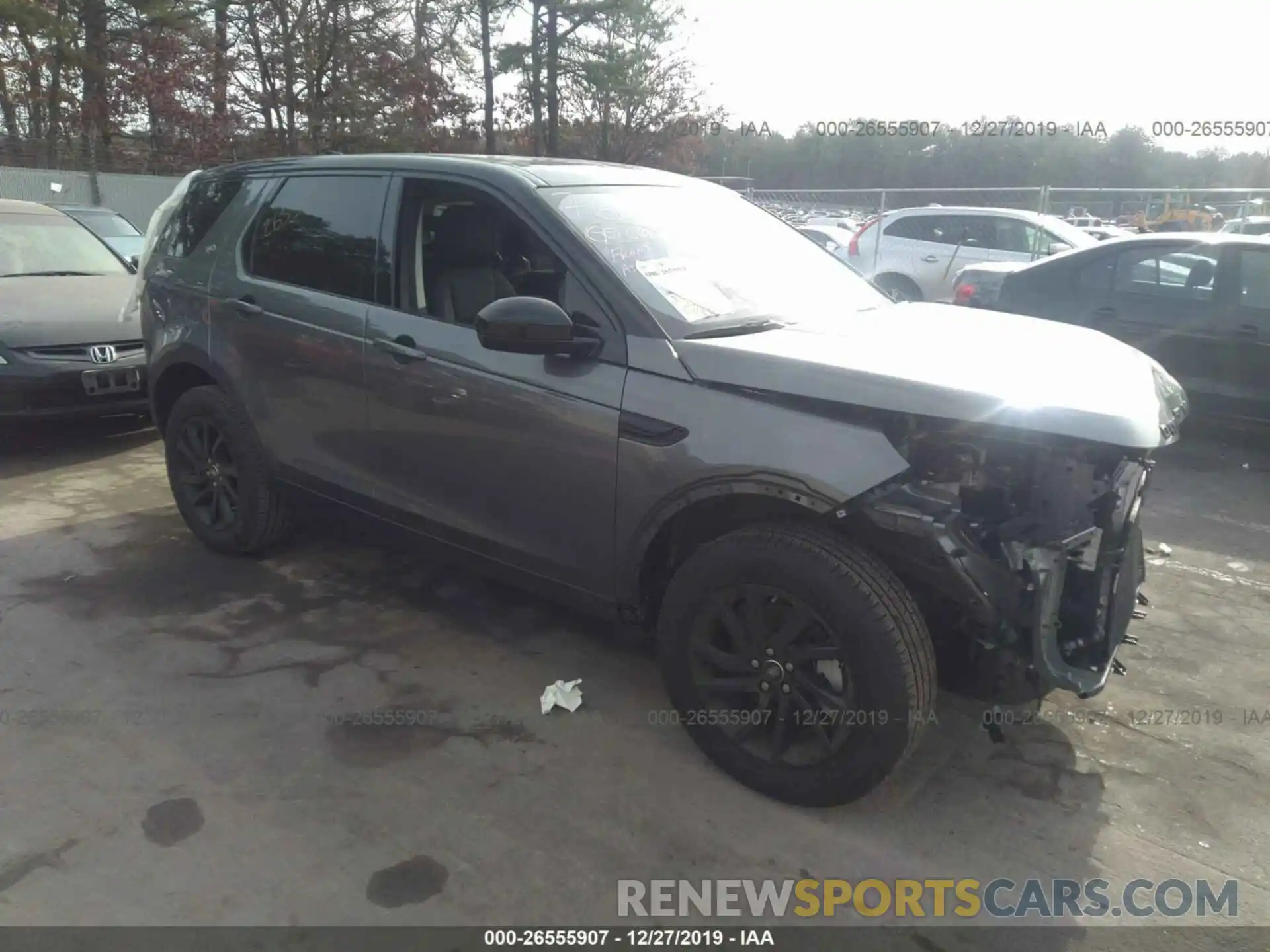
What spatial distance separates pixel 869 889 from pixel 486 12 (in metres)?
28.0

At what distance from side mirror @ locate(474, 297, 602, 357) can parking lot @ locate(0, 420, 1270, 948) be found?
51.9 inches

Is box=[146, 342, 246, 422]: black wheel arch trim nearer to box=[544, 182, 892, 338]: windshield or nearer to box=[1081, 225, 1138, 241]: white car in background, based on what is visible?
box=[544, 182, 892, 338]: windshield

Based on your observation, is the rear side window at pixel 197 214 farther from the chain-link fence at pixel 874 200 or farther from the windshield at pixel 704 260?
the chain-link fence at pixel 874 200

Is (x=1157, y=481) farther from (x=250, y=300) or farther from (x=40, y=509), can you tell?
(x=40, y=509)

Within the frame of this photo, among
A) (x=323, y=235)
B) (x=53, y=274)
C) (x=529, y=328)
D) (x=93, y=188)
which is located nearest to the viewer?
(x=529, y=328)

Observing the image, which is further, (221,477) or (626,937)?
(221,477)

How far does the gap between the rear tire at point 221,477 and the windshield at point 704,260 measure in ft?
6.64

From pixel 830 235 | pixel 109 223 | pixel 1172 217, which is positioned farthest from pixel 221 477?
pixel 830 235

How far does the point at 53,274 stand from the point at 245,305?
13.0 feet

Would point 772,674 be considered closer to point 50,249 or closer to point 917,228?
point 50,249

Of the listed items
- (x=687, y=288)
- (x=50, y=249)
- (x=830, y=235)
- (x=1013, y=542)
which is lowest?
(x=1013, y=542)

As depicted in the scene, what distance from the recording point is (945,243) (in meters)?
13.0

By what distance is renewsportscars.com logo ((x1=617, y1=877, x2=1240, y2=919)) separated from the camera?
8.20 ft

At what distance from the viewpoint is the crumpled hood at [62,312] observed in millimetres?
6172
